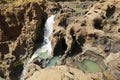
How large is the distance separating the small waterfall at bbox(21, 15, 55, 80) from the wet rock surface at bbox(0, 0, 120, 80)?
0.53 m

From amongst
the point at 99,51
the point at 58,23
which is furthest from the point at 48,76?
the point at 58,23

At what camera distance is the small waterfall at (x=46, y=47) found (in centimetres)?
2700

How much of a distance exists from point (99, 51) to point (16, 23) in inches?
392

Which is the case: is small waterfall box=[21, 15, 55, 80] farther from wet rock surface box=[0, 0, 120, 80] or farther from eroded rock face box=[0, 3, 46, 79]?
eroded rock face box=[0, 3, 46, 79]

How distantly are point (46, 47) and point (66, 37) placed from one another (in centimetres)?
320

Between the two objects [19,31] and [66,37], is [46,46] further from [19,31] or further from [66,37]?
[19,31]

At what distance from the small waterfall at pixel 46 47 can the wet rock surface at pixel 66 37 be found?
529mm

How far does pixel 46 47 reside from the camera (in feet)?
94.3

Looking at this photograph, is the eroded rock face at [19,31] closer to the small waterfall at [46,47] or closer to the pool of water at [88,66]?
the small waterfall at [46,47]

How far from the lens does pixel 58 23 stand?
28703mm

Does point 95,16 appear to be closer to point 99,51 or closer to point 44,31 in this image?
point 99,51

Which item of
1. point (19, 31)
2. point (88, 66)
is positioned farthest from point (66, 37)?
point (19, 31)

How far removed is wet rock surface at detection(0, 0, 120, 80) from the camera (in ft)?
82.4

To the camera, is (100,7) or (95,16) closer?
(95,16)
